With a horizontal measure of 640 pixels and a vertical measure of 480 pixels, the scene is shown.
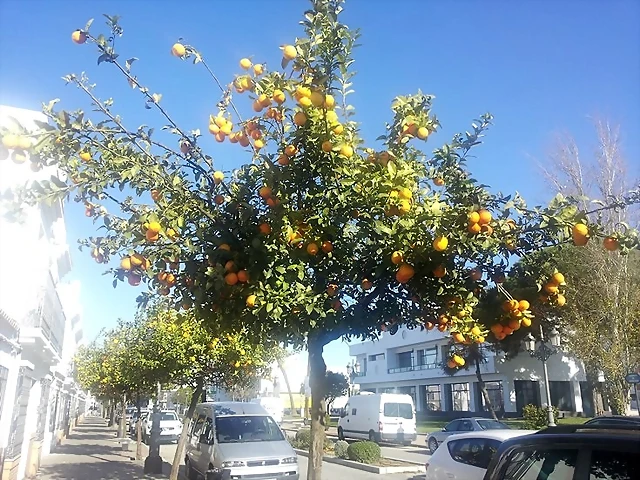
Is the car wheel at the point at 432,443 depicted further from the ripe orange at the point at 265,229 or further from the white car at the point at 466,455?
the ripe orange at the point at 265,229

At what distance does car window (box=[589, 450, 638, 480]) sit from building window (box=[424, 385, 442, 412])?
1992 inches

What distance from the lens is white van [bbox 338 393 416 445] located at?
2672 centimetres

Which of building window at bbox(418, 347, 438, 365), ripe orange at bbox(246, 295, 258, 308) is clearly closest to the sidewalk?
ripe orange at bbox(246, 295, 258, 308)

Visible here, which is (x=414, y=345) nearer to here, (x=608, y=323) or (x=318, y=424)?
(x=608, y=323)

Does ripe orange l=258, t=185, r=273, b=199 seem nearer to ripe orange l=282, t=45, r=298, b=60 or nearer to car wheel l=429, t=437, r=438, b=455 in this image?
ripe orange l=282, t=45, r=298, b=60

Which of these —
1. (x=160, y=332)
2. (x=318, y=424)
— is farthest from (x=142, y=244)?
(x=160, y=332)

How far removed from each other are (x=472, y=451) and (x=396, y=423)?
19.2 meters

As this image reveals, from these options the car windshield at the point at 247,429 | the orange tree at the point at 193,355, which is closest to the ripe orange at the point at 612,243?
the orange tree at the point at 193,355

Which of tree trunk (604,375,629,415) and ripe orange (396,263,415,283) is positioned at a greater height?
ripe orange (396,263,415,283)

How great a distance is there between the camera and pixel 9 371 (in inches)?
445

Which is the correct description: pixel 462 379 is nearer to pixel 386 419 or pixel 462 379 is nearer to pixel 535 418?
pixel 535 418

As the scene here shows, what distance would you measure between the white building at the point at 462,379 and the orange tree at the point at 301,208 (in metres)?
31.5

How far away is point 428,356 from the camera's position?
5381 centimetres

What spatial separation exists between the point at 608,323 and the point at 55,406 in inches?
959
